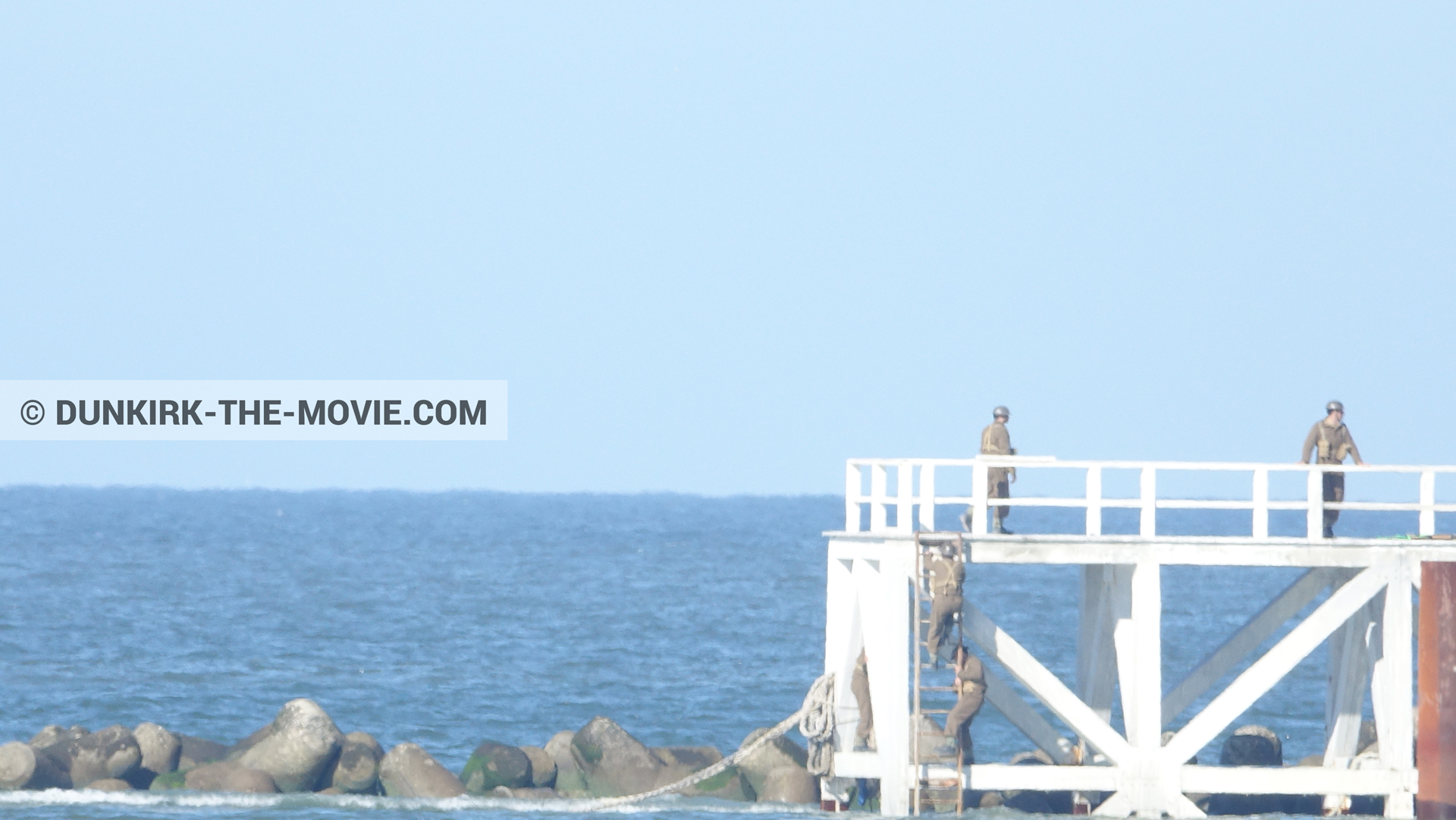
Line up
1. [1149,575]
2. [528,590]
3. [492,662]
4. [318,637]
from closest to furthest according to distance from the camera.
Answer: [1149,575]
[492,662]
[318,637]
[528,590]

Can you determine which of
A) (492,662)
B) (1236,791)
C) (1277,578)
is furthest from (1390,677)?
(1277,578)

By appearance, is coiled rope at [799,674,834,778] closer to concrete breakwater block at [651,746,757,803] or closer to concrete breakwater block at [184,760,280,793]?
concrete breakwater block at [651,746,757,803]

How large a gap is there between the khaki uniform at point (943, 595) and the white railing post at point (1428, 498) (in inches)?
213

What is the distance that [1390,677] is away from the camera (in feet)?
73.4

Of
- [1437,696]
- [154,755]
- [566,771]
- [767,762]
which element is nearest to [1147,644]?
[1437,696]

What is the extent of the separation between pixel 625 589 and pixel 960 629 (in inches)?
2116

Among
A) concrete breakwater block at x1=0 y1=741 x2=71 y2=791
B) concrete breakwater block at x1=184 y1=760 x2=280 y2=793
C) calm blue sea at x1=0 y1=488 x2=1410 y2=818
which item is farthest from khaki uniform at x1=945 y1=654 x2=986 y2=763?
concrete breakwater block at x1=0 y1=741 x2=71 y2=791

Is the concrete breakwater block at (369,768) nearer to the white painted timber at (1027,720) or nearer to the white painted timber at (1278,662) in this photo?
the white painted timber at (1027,720)

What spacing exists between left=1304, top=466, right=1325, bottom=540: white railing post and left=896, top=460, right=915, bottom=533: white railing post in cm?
453

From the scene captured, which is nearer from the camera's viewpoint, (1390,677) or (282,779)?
(1390,677)

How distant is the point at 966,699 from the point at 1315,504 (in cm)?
458

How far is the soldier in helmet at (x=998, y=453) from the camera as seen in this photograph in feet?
75.8

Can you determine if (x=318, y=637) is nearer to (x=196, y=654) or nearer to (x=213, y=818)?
(x=196, y=654)

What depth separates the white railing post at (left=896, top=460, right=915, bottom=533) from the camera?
880 inches
